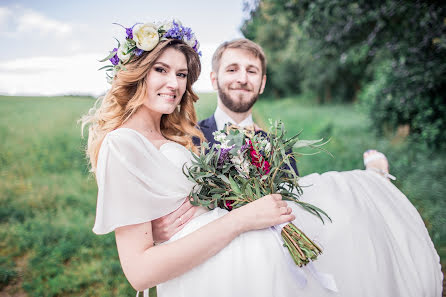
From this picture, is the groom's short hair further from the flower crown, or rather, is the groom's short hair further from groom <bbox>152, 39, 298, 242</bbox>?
the flower crown

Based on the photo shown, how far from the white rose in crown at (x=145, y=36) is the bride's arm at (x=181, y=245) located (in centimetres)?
115

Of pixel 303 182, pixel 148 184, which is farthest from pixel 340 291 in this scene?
pixel 148 184

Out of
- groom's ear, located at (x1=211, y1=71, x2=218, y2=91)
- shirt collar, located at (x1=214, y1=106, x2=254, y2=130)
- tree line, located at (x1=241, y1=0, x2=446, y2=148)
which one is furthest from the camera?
tree line, located at (x1=241, y1=0, x2=446, y2=148)

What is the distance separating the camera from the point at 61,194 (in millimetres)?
5539

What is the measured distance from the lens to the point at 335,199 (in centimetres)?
227

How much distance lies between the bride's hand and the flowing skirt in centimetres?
8

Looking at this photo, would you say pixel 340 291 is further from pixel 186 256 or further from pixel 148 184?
pixel 148 184

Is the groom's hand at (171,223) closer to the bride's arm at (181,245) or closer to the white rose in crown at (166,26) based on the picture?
the bride's arm at (181,245)

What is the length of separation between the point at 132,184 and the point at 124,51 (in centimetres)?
94

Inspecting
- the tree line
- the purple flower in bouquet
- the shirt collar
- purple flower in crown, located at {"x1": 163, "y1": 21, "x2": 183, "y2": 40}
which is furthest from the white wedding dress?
the tree line

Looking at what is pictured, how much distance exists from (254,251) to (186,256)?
0.37 m

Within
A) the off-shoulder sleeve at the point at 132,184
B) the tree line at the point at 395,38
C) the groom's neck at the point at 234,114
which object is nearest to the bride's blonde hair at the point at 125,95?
the off-shoulder sleeve at the point at 132,184

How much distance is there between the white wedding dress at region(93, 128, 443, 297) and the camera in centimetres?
167

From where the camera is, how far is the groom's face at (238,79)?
3.31 meters
